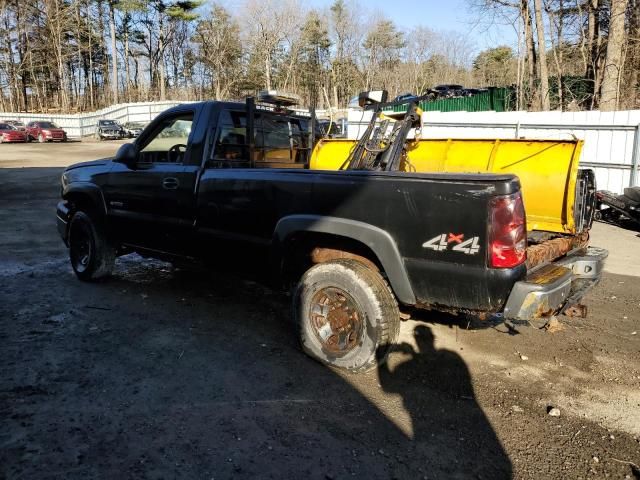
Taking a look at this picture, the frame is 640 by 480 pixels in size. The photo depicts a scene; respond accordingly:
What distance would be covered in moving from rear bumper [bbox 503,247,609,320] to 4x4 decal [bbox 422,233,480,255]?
0.33 meters

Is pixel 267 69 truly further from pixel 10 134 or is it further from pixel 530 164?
pixel 530 164

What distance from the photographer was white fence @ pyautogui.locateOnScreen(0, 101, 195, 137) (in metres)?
44.5

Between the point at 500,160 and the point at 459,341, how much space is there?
6.91ft

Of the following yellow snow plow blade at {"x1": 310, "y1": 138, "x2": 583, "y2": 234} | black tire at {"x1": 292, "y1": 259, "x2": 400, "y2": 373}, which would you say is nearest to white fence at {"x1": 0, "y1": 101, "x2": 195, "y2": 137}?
yellow snow plow blade at {"x1": 310, "y1": 138, "x2": 583, "y2": 234}

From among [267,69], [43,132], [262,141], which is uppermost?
[267,69]

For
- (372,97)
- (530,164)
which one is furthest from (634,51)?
(372,97)

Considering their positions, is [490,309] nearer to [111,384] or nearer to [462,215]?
[462,215]

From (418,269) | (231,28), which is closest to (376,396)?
(418,269)

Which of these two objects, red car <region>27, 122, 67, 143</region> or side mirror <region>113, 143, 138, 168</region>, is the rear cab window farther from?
red car <region>27, 122, 67, 143</region>

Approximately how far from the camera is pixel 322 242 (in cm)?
390

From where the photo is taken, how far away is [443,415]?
3195 millimetres

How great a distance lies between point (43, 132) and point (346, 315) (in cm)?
3876

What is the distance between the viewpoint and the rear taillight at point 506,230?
9.63ft

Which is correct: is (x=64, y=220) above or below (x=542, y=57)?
below
